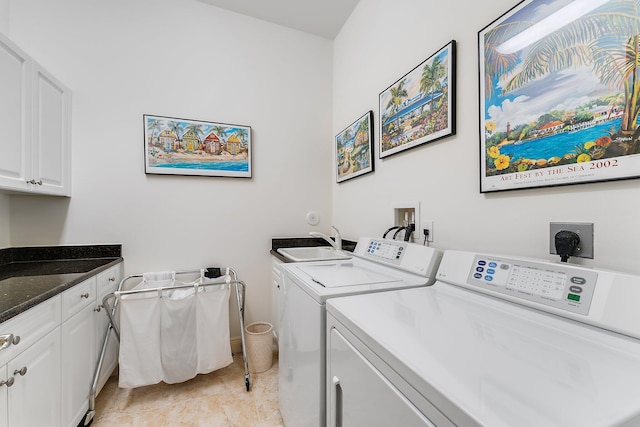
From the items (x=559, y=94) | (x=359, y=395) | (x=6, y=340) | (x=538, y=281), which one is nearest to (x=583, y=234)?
(x=538, y=281)

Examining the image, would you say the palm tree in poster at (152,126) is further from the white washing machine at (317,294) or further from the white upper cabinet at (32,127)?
the white washing machine at (317,294)

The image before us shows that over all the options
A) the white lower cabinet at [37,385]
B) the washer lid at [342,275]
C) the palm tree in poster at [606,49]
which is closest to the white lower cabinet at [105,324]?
the white lower cabinet at [37,385]

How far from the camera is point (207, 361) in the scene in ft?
6.12

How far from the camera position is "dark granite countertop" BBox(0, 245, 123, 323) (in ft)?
3.58

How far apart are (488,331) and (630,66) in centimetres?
81

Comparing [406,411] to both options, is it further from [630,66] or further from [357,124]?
[357,124]

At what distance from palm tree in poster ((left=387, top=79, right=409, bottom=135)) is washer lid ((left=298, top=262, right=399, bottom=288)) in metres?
0.93

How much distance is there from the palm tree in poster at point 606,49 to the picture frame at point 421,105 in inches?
15.3

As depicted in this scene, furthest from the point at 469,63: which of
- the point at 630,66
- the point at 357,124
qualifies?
the point at 357,124

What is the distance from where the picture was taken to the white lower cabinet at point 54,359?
100 centimetres

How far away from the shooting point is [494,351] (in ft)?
1.89

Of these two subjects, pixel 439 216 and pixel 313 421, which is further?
pixel 439 216

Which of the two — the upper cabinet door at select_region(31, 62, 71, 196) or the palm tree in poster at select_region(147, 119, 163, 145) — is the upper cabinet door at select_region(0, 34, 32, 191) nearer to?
the upper cabinet door at select_region(31, 62, 71, 196)

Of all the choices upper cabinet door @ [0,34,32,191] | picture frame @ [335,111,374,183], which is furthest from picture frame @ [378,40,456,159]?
upper cabinet door @ [0,34,32,191]
